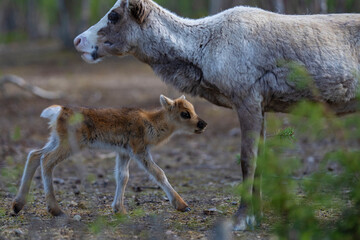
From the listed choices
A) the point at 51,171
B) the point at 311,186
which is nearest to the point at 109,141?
the point at 51,171

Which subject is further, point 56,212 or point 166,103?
point 166,103

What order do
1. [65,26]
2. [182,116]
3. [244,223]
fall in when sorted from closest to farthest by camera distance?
[244,223], [182,116], [65,26]

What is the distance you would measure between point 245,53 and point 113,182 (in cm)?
373

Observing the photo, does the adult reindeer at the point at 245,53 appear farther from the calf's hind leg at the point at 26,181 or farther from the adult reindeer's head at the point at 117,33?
the calf's hind leg at the point at 26,181

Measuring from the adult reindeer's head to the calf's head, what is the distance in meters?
1.16

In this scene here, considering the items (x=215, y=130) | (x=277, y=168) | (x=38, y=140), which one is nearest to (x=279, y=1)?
(x=215, y=130)

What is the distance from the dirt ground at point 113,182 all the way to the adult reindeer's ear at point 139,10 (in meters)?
1.93

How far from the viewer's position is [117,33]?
712 centimetres

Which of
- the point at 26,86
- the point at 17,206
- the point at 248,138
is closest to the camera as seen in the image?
the point at 248,138

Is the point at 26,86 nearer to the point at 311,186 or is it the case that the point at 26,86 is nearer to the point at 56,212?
the point at 56,212

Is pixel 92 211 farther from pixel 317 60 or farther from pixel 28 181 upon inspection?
pixel 317 60

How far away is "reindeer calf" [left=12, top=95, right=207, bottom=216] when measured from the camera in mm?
7023

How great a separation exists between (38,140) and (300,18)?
7.51 m

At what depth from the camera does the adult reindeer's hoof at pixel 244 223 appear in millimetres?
6316
